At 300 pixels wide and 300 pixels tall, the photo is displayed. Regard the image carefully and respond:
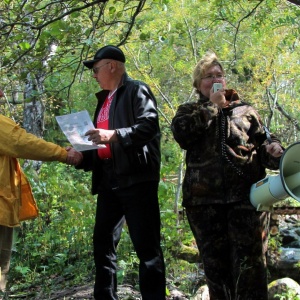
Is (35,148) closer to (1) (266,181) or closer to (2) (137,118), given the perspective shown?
(2) (137,118)

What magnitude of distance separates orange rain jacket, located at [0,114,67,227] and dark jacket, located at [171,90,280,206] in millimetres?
997

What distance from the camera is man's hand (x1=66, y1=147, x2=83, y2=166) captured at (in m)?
3.66

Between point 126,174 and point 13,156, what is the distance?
810mm

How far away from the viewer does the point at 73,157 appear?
12.0 ft

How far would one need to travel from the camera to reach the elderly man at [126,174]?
3414mm

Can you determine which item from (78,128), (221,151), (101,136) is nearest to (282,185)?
(221,151)

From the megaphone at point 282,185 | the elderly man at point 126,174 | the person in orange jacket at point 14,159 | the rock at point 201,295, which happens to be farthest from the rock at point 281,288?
the person in orange jacket at point 14,159

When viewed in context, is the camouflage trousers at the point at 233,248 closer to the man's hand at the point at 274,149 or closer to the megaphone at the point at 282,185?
the megaphone at the point at 282,185

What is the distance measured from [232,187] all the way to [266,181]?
269 millimetres

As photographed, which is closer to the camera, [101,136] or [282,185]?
[282,185]

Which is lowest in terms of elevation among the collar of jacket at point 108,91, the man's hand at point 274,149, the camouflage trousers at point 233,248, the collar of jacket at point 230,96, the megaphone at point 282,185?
the camouflage trousers at point 233,248

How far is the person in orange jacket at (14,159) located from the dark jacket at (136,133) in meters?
0.42

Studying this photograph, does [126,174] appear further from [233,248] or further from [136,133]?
[233,248]

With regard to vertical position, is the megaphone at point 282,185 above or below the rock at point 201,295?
above
